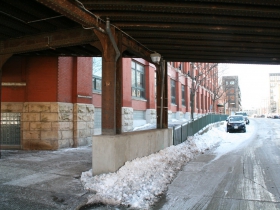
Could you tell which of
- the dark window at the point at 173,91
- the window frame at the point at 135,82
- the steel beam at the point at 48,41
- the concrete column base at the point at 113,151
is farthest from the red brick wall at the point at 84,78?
the dark window at the point at 173,91

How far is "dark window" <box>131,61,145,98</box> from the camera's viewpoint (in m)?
20.3

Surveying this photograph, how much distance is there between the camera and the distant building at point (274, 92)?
12800 centimetres

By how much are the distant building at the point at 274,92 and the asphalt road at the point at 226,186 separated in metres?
128

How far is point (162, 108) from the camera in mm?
12852

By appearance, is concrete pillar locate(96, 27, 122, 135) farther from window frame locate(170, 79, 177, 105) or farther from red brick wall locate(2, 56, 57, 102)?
window frame locate(170, 79, 177, 105)

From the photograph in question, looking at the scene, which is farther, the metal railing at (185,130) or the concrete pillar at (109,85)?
the metal railing at (185,130)

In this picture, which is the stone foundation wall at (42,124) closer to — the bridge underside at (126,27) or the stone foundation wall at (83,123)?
the stone foundation wall at (83,123)

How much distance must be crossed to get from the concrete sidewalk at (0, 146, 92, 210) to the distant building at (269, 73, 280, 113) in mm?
131362

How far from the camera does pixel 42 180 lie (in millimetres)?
7039

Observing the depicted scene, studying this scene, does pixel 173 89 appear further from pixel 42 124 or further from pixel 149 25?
pixel 149 25

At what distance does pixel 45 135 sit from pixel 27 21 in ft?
17.4

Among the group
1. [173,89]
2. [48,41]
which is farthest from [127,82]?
[173,89]

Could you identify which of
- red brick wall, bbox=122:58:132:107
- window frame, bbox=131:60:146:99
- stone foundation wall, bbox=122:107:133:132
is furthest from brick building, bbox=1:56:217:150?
window frame, bbox=131:60:146:99

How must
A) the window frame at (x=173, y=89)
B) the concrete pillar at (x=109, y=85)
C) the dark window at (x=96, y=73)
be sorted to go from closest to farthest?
the concrete pillar at (x=109, y=85) < the dark window at (x=96, y=73) < the window frame at (x=173, y=89)
